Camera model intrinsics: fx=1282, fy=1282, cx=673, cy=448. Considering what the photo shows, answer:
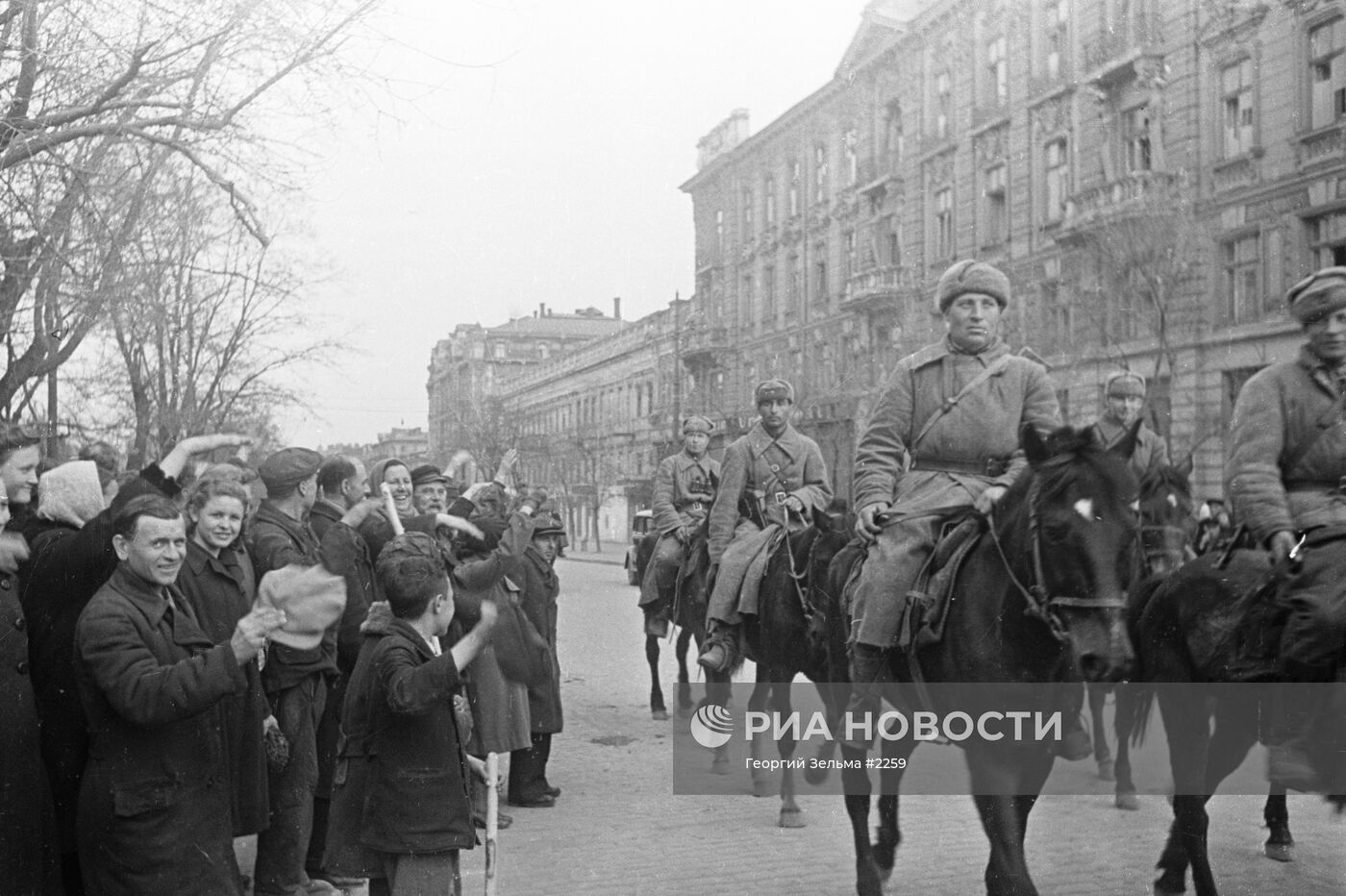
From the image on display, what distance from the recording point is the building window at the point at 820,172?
2561 centimetres

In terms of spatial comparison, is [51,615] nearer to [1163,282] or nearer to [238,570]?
[238,570]

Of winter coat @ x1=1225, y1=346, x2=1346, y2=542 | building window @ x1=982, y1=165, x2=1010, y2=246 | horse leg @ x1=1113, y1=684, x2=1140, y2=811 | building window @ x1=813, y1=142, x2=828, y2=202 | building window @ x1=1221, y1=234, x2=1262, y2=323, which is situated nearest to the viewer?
winter coat @ x1=1225, y1=346, x2=1346, y2=542

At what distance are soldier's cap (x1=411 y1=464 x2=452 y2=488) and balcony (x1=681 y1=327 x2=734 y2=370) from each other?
20.8 m

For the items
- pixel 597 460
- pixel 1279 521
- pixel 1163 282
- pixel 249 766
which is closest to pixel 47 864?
pixel 249 766

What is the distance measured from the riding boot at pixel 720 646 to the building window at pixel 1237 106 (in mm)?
16385

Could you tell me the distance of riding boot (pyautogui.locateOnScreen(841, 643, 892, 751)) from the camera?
5.76 metres

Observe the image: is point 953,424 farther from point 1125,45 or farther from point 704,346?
point 704,346

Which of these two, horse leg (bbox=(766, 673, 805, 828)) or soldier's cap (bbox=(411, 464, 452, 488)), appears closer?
horse leg (bbox=(766, 673, 805, 828))

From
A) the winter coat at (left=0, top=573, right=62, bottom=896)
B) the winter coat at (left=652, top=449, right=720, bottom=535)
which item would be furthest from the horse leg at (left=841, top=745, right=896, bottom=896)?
the winter coat at (left=652, top=449, right=720, bottom=535)

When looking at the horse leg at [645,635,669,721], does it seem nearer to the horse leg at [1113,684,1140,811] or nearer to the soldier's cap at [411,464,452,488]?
the soldier's cap at [411,464,452,488]

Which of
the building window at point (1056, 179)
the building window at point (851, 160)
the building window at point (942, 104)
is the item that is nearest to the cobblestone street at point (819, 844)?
the building window at point (1056, 179)

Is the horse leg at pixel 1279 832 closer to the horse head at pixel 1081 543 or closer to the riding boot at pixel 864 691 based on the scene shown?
the riding boot at pixel 864 691

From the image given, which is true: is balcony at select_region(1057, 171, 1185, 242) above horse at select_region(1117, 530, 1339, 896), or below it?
above

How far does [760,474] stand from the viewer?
9.38 m
